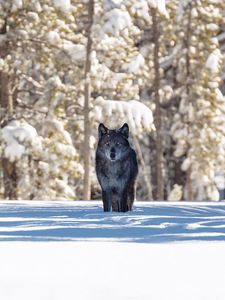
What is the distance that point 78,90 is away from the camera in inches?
1109

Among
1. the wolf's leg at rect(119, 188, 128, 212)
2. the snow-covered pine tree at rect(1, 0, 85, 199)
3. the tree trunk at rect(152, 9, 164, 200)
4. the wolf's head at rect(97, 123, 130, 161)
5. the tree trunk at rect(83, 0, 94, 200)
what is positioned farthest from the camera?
the tree trunk at rect(152, 9, 164, 200)

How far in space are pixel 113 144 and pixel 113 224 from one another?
1493mm

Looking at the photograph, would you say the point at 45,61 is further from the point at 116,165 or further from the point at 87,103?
the point at 116,165

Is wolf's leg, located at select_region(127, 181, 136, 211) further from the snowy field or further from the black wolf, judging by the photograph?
the snowy field

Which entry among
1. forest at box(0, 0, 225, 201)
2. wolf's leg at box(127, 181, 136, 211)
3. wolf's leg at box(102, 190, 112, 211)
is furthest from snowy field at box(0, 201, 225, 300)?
forest at box(0, 0, 225, 201)

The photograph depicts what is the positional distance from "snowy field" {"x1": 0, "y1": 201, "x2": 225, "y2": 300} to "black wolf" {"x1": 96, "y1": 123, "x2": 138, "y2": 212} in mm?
486

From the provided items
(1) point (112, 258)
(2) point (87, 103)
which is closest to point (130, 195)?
(1) point (112, 258)

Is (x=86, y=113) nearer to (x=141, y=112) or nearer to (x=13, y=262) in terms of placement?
(x=141, y=112)

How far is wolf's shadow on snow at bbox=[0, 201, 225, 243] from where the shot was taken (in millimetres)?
8109

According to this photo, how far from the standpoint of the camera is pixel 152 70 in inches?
1462

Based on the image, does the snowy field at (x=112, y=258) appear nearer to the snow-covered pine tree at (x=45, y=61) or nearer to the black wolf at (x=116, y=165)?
the black wolf at (x=116, y=165)

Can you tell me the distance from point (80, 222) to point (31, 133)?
557 inches

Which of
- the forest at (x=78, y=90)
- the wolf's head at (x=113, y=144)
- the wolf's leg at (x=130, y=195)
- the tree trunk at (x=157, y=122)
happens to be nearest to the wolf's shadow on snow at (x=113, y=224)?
the wolf's leg at (x=130, y=195)

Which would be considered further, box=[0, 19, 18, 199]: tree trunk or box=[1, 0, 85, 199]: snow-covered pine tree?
box=[0, 19, 18, 199]: tree trunk
